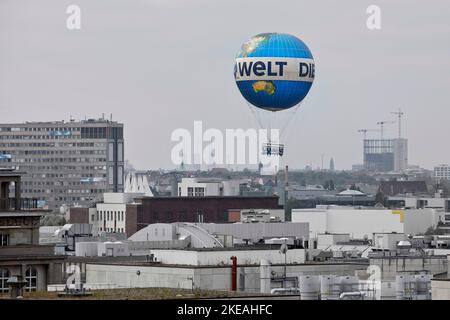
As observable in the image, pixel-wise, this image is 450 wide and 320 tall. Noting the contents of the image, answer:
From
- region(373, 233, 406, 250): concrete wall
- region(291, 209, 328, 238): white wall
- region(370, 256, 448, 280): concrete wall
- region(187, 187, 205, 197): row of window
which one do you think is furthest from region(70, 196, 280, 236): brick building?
region(370, 256, 448, 280): concrete wall

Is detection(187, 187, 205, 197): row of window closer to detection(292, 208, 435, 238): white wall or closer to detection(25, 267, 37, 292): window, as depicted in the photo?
detection(292, 208, 435, 238): white wall

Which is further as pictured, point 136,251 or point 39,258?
point 136,251

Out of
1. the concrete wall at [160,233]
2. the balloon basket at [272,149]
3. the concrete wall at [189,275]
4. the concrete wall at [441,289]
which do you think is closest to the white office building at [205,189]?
the balloon basket at [272,149]

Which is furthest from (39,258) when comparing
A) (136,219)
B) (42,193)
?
(42,193)

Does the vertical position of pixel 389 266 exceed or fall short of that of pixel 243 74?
it falls short

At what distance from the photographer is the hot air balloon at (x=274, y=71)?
8650cm

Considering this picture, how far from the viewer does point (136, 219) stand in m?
127

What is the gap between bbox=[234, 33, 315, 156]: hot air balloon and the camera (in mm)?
86500

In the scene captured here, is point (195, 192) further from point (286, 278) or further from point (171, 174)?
point (286, 278)

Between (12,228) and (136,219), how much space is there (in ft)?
252

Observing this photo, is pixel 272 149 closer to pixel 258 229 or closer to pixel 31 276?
pixel 258 229
